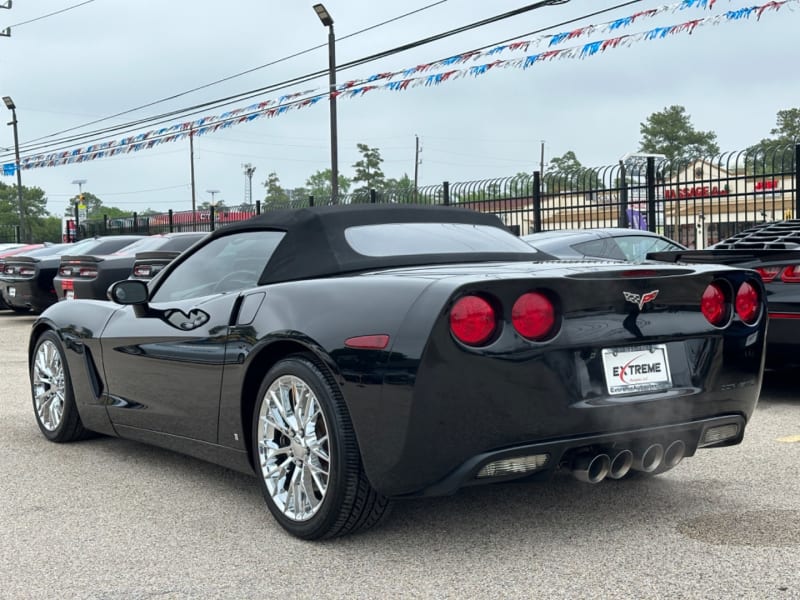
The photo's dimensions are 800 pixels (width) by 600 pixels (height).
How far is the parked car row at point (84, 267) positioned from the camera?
1555 cm

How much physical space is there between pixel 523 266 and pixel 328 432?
40.6 inches

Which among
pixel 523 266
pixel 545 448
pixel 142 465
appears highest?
pixel 523 266

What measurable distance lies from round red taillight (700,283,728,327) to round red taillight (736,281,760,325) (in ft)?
0.24

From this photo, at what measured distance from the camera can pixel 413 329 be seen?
3.70m

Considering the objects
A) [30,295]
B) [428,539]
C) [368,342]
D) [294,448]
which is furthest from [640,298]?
[30,295]

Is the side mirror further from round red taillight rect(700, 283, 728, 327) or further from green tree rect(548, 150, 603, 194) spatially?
Answer: green tree rect(548, 150, 603, 194)

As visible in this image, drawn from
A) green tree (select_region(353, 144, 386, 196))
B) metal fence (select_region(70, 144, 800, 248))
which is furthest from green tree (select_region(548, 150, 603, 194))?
green tree (select_region(353, 144, 386, 196))

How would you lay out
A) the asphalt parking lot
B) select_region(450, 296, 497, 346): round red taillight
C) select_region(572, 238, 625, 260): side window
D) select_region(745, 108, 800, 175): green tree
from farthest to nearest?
select_region(745, 108, 800, 175): green tree
select_region(572, 238, 625, 260): side window
select_region(450, 296, 497, 346): round red taillight
the asphalt parking lot

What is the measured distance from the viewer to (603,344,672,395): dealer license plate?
394 cm

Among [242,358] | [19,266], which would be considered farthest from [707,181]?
[242,358]

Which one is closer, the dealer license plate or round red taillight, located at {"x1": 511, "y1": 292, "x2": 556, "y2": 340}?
round red taillight, located at {"x1": 511, "y1": 292, "x2": 556, "y2": 340}

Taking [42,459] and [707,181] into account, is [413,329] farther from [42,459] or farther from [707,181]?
[707,181]

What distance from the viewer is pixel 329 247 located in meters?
4.61

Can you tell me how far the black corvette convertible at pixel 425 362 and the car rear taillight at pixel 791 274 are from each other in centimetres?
298
